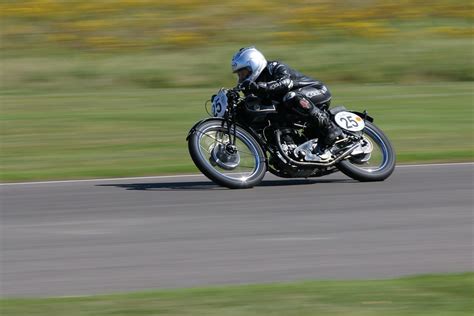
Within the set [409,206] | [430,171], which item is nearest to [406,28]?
[430,171]

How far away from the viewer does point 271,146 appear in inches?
416

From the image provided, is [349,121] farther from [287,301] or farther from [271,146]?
[287,301]

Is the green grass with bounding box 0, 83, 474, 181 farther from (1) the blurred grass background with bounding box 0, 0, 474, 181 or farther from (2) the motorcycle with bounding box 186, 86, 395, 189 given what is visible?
(2) the motorcycle with bounding box 186, 86, 395, 189

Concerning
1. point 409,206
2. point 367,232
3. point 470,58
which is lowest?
point 367,232

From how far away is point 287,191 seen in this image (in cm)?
1036

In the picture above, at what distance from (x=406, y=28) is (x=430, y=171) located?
16.3 meters

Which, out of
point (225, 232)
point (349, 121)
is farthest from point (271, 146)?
point (225, 232)

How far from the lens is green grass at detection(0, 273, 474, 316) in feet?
18.6

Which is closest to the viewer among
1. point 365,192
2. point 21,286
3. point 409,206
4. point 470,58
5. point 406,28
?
point 21,286

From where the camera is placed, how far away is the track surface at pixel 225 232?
22.5 ft

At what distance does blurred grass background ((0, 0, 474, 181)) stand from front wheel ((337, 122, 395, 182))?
6.07 ft

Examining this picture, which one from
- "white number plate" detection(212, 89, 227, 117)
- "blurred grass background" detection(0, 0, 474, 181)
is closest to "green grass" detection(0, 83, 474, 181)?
"blurred grass background" detection(0, 0, 474, 181)

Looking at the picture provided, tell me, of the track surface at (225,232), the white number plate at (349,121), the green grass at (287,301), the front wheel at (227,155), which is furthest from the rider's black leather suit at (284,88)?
the green grass at (287,301)

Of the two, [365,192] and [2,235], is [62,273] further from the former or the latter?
[365,192]
